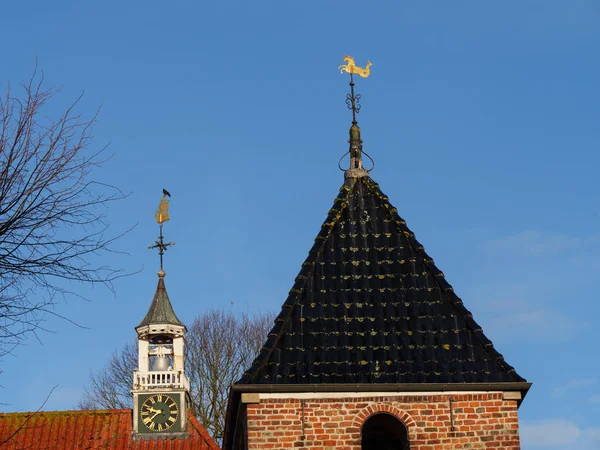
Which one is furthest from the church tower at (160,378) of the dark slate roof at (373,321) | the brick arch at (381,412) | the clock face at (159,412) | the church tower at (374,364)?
the brick arch at (381,412)

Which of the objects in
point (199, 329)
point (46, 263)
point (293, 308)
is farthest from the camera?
point (199, 329)

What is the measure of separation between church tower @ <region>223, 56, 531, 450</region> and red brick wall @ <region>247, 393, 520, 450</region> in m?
0.01

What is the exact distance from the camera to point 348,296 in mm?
17328

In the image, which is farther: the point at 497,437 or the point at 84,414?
the point at 84,414

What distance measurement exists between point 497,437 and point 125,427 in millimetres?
14267

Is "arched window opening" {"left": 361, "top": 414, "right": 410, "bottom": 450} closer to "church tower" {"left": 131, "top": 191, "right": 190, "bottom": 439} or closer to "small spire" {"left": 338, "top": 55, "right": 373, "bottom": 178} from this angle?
"small spire" {"left": 338, "top": 55, "right": 373, "bottom": 178}

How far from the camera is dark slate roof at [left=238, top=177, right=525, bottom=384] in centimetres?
1639

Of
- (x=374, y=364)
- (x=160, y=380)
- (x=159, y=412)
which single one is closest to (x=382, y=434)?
(x=374, y=364)

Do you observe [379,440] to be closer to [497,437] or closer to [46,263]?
[497,437]

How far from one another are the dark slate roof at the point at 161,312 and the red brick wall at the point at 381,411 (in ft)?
46.8

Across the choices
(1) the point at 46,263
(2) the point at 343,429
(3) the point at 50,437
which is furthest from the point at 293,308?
(3) the point at 50,437

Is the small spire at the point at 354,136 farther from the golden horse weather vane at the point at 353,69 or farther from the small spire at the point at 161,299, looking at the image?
the small spire at the point at 161,299

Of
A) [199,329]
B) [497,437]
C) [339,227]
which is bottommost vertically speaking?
[497,437]

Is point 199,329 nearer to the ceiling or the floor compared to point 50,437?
nearer to the ceiling
